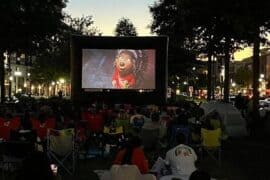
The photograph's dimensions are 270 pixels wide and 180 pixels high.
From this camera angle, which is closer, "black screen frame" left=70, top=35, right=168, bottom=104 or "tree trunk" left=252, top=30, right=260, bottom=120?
"tree trunk" left=252, top=30, right=260, bottom=120

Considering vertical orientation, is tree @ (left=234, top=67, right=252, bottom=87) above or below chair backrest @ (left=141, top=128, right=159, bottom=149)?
above

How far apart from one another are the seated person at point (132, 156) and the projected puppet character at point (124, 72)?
89.7 feet

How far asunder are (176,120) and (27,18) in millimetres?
17655

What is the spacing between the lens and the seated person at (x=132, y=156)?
9.91m

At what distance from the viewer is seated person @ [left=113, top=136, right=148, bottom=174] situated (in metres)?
9.91

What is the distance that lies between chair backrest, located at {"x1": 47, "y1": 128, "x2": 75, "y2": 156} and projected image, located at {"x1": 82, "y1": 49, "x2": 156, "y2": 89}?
76.4ft

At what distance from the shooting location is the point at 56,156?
14578 mm

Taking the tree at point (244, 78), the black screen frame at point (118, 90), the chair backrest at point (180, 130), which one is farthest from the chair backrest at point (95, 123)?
the tree at point (244, 78)

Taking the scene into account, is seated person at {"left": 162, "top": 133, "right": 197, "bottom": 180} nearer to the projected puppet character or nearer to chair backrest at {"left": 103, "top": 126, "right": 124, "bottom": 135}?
chair backrest at {"left": 103, "top": 126, "right": 124, "bottom": 135}

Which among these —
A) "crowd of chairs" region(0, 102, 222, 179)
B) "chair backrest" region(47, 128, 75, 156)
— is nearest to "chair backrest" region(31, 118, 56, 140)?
"crowd of chairs" region(0, 102, 222, 179)

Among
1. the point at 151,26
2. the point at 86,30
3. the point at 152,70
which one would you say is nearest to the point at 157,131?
the point at 152,70

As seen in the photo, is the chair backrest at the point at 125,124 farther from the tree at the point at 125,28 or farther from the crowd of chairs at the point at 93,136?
the tree at the point at 125,28

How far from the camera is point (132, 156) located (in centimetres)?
997

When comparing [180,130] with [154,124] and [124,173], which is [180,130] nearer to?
[154,124]
